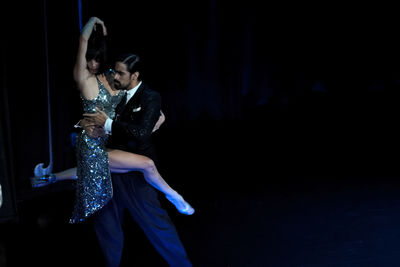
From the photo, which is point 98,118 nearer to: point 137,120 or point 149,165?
point 137,120

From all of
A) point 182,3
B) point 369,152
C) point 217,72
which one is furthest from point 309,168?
point 182,3

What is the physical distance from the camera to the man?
2064 mm

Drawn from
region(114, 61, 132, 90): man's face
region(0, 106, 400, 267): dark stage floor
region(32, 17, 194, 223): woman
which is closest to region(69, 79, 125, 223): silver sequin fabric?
region(32, 17, 194, 223): woman

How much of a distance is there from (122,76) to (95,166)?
19.7 inches

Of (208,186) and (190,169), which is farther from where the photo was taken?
(190,169)

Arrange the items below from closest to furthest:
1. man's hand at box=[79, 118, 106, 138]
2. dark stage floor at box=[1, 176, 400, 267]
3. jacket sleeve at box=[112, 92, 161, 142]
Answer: jacket sleeve at box=[112, 92, 161, 142]
man's hand at box=[79, 118, 106, 138]
dark stage floor at box=[1, 176, 400, 267]

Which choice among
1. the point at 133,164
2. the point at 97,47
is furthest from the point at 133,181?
the point at 97,47

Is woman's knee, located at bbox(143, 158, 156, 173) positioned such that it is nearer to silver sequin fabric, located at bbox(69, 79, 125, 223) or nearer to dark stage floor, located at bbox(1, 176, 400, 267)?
silver sequin fabric, located at bbox(69, 79, 125, 223)

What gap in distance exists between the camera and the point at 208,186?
4055 mm

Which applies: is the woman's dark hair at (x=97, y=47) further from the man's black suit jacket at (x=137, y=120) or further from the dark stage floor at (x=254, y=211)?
the dark stage floor at (x=254, y=211)

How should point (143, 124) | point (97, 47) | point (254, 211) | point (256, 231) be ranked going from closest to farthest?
point (143, 124) < point (97, 47) < point (256, 231) < point (254, 211)

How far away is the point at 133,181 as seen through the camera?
7.36 ft

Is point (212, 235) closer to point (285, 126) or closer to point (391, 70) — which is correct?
point (285, 126)

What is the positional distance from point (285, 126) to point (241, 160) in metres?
1.24
